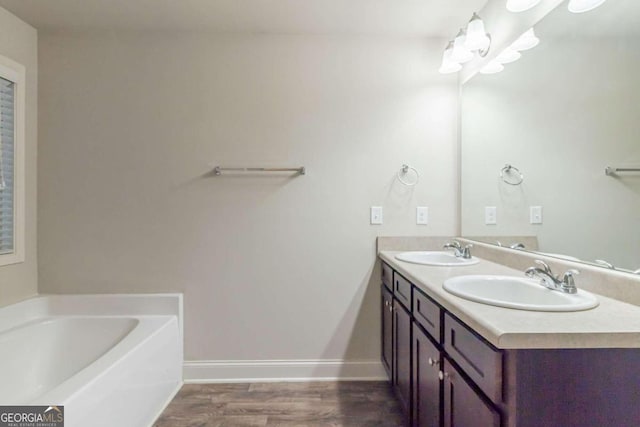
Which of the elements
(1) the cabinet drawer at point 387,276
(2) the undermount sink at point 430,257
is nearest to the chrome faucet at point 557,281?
(2) the undermount sink at point 430,257

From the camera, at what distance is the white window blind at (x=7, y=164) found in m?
2.04

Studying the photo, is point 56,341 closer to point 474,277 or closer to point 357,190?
point 357,190

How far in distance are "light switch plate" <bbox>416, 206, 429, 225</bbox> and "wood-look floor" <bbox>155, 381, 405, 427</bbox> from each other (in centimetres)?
115

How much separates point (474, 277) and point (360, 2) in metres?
1.68

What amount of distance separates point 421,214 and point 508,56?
3.52 feet

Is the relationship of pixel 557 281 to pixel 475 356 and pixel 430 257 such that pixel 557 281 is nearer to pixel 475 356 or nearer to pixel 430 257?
pixel 475 356

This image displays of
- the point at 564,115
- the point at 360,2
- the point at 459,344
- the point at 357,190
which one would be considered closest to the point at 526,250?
the point at 564,115

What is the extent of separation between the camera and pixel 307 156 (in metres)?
2.28

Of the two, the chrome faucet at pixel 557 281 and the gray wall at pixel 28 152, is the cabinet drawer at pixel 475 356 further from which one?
the gray wall at pixel 28 152

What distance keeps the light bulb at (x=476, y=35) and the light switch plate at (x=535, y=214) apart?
97 centimetres

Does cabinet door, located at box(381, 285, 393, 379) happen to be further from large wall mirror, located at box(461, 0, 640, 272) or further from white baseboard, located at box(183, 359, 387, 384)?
large wall mirror, located at box(461, 0, 640, 272)

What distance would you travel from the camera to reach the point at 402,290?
5.78ft

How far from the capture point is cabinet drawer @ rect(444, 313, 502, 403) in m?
0.86

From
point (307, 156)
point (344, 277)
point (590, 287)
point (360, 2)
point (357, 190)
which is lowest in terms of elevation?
point (344, 277)
